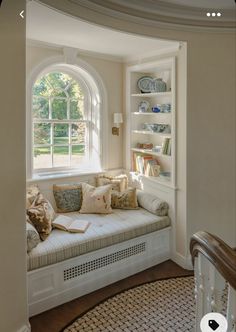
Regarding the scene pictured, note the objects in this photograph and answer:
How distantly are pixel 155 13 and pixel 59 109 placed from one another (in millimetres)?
1632

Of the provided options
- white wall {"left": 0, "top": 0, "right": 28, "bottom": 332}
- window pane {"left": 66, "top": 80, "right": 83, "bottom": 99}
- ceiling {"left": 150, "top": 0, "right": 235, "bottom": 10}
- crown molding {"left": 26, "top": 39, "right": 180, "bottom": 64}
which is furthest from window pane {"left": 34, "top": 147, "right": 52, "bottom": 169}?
ceiling {"left": 150, "top": 0, "right": 235, "bottom": 10}

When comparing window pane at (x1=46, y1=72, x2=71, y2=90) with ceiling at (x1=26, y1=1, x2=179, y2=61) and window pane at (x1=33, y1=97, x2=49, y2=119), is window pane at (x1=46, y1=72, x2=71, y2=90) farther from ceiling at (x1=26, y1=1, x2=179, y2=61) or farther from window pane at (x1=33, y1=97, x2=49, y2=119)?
ceiling at (x1=26, y1=1, x2=179, y2=61)

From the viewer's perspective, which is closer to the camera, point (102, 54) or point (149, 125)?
point (102, 54)

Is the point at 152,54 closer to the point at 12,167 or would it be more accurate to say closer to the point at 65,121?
the point at 65,121

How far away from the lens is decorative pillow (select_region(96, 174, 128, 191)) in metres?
3.80

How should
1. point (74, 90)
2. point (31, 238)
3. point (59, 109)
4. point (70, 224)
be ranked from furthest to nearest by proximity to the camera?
point (74, 90) < point (59, 109) < point (70, 224) < point (31, 238)

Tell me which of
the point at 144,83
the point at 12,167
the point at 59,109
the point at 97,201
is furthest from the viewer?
the point at 144,83

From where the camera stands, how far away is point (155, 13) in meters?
2.89

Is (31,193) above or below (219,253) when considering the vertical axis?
below

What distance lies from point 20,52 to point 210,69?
2.07m

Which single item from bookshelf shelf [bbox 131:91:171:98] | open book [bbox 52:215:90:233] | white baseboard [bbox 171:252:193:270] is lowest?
white baseboard [bbox 171:252:193:270]

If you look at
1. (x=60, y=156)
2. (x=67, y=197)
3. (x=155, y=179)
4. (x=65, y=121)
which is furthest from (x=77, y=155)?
(x=155, y=179)

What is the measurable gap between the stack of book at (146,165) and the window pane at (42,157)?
3.82 feet

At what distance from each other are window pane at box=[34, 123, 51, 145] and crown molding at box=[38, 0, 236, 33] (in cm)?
151
